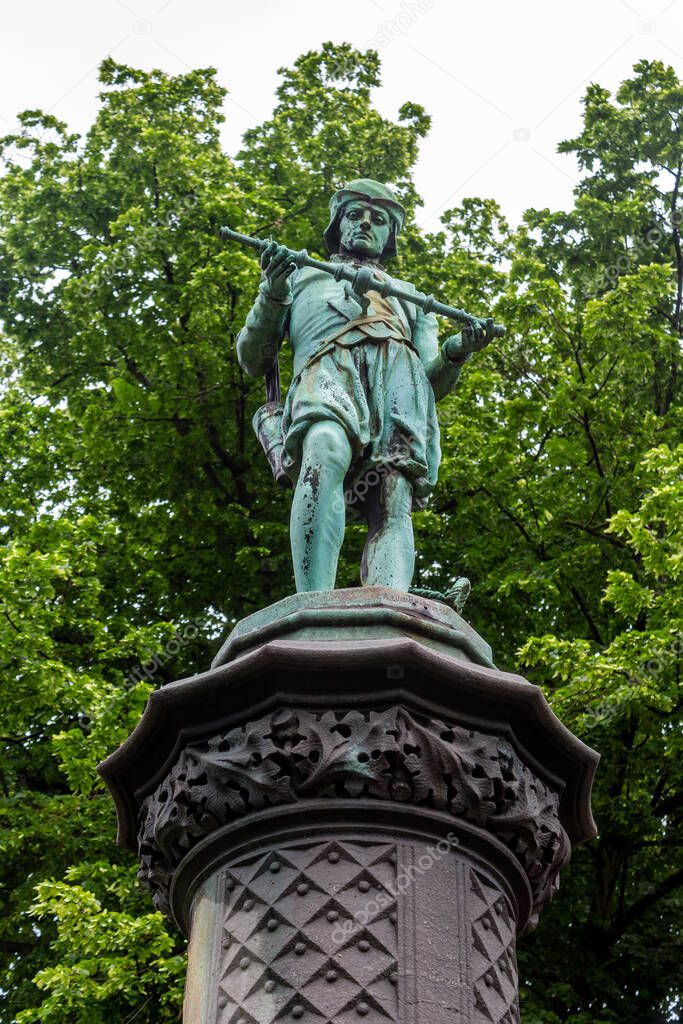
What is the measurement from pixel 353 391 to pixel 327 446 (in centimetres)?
38

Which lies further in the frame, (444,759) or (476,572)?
(476,572)

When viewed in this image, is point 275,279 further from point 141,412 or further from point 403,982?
point 141,412

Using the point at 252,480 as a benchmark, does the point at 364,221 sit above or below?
below

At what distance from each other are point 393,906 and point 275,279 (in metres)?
2.77

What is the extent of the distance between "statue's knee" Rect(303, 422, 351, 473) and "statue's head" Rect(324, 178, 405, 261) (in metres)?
1.24

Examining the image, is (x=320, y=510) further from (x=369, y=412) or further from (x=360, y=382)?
(x=360, y=382)

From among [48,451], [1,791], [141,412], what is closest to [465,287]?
[141,412]

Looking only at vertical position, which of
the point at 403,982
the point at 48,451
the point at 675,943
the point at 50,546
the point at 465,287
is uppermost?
the point at 465,287

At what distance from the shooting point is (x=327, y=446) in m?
5.41

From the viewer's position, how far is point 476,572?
40.4ft
